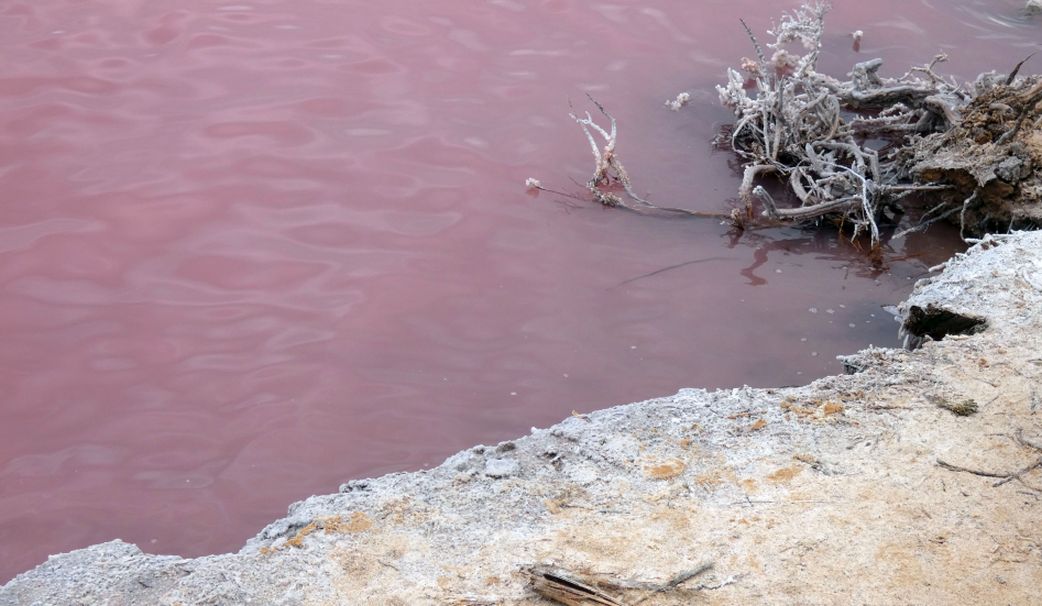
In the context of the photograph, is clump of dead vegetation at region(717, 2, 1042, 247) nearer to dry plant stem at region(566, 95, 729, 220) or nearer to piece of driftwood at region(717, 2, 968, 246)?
piece of driftwood at region(717, 2, 968, 246)

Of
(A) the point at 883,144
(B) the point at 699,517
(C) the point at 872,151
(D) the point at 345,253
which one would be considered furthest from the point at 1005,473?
(A) the point at 883,144

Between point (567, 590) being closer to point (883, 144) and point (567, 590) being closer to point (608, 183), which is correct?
point (608, 183)

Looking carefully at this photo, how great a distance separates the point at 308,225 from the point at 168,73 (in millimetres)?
1396

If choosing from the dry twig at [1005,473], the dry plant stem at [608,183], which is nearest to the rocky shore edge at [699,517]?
the dry twig at [1005,473]

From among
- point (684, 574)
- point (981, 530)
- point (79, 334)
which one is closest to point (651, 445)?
point (684, 574)

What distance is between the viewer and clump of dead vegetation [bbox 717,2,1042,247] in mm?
4219

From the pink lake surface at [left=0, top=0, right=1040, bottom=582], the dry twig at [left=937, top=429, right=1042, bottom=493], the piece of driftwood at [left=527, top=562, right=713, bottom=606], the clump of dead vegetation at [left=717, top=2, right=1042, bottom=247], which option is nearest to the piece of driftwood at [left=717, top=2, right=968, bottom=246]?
the clump of dead vegetation at [left=717, top=2, right=1042, bottom=247]

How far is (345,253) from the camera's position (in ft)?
13.6

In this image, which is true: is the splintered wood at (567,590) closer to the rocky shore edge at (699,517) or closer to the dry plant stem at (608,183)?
the rocky shore edge at (699,517)

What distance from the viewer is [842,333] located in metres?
3.88

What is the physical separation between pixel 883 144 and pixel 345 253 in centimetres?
284

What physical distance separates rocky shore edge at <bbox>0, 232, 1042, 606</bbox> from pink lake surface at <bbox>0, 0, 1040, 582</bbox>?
2.43 ft

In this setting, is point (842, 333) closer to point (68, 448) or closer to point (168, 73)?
point (68, 448)

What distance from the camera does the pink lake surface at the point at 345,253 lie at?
332 centimetres
